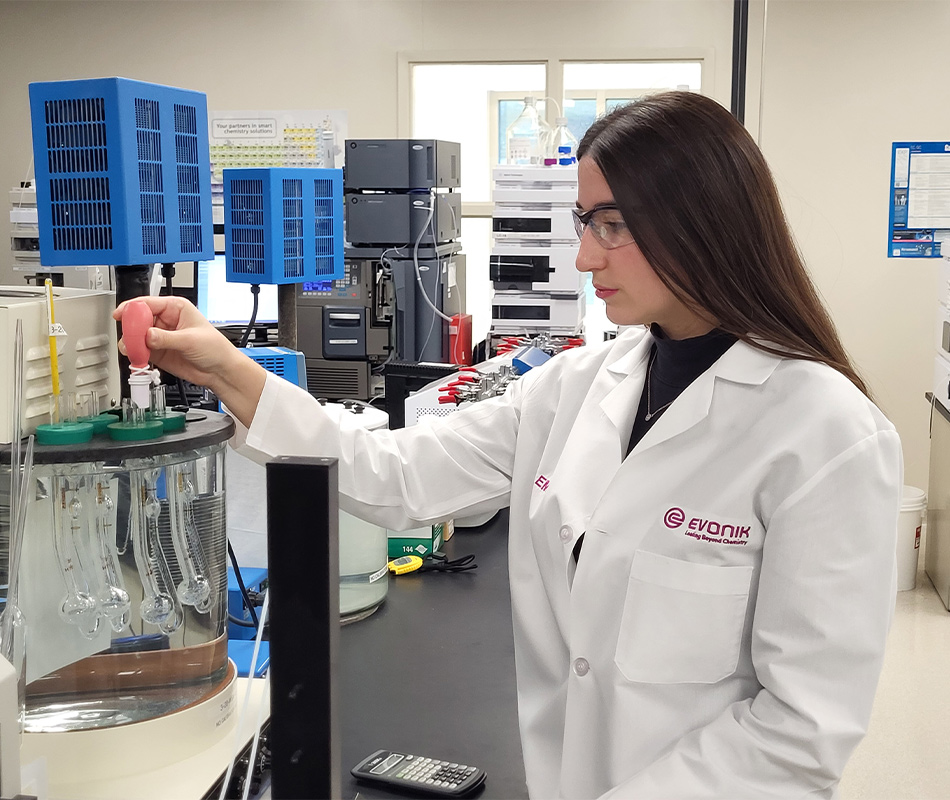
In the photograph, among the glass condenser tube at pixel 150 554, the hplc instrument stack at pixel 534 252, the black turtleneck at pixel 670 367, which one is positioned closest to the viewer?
the glass condenser tube at pixel 150 554

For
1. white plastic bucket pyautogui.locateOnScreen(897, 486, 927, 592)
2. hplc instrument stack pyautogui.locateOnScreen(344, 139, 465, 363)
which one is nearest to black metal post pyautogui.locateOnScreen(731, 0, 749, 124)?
hplc instrument stack pyautogui.locateOnScreen(344, 139, 465, 363)

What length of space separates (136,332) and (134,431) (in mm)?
110

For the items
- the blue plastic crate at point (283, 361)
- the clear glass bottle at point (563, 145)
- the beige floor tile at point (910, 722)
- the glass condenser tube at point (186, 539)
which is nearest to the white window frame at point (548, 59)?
the clear glass bottle at point (563, 145)

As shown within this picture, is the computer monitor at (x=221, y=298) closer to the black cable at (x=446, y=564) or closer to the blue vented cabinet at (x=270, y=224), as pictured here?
the blue vented cabinet at (x=270, y=224)

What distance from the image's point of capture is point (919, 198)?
201 inches

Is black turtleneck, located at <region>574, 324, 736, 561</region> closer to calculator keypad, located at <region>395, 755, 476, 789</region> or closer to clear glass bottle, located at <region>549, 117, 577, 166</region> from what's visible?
calculator keypad, located at <region>395, 755, 476, 789</region>

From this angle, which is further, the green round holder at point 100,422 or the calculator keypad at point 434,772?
the calculator keypad at point 434,772

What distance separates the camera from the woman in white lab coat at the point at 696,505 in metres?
0.92

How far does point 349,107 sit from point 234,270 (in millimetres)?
4036

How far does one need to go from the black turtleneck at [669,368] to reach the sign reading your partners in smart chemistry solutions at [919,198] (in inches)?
177

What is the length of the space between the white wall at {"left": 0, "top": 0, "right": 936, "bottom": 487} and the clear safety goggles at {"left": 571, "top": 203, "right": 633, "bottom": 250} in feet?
14.5

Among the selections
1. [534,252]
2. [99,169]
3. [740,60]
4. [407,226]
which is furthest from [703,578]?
[407,226]

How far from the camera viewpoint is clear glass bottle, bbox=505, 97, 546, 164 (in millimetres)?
4176

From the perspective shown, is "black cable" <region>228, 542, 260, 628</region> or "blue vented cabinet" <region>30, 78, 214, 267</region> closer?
"blue vented cabinet" <region>30, 78, 214, 267</region>
